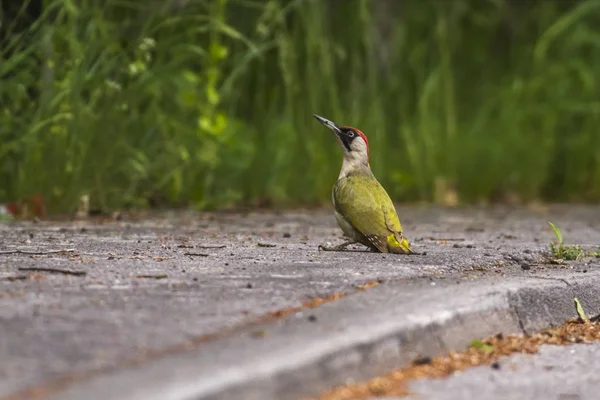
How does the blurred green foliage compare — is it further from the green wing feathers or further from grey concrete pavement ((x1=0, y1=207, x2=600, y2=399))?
the green wing feathers

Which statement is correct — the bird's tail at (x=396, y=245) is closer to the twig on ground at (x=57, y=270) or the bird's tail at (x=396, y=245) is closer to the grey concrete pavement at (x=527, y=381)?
the grey concrete pavement at (x=527, y=381)

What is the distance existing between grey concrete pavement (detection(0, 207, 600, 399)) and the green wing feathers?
0.27ft

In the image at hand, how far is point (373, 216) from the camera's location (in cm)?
528

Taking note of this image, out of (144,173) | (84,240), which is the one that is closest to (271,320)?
(84,240)

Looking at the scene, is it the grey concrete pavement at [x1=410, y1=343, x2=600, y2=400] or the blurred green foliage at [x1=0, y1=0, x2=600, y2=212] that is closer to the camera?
the grey concrete pavement at [x1=410, y1=343, x2=600, y2=400]

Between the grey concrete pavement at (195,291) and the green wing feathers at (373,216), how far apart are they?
0.08m

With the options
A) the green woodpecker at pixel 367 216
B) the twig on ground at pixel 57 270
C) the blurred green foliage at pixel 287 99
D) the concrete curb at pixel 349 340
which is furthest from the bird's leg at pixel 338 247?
the blurred green foliage at pixel 287 99

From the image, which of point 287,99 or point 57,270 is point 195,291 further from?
point 287,99

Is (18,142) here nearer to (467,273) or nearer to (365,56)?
(467,273)

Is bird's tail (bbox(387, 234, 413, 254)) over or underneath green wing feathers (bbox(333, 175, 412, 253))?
underneath

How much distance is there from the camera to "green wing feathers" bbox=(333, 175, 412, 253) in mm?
5254

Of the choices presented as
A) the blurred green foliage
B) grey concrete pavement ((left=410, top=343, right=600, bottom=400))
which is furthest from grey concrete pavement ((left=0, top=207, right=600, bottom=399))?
the blurred green foliage

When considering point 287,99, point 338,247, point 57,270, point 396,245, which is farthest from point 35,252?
point 287,99

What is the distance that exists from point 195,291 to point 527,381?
1.10 meters
